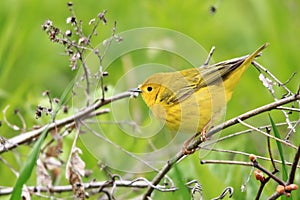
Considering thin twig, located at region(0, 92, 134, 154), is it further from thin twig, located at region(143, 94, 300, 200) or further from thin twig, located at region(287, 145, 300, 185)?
thin twig, located at region(287, 145, 300, 185)

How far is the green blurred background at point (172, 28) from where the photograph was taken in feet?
13.9

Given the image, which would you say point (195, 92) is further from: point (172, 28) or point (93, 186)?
point (172, 28)

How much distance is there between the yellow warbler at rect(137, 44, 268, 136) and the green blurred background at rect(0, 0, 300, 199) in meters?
1.23

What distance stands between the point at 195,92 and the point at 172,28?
6.79ft

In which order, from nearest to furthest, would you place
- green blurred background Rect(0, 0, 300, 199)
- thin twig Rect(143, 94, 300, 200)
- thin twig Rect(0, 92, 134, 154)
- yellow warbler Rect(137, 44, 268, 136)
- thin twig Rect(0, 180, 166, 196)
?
thin twig Rect(143, 94, 300, 200) < yellow warbler Rect(137, 44, 268, 136) < thin twig Rect(0, 180, 166, 196) < thin twig Rect(0, 92, 134, 154) < green blurred background Rect(0, 0, 300, 199)

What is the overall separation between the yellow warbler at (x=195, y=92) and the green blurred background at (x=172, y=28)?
123cm

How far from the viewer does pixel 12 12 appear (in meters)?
4.78

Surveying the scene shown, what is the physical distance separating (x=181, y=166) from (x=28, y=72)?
1.94 m

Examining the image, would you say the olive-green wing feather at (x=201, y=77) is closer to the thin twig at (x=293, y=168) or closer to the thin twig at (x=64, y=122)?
the thin twig at (x=64, y=122)

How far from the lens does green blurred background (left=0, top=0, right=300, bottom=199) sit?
4.23m

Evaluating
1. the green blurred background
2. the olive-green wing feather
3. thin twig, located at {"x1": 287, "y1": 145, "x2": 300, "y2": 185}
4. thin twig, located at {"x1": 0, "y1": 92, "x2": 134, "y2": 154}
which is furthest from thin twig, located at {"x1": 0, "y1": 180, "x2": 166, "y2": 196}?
the green blurred background

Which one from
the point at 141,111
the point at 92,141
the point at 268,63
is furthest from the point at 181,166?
the point at 268,63

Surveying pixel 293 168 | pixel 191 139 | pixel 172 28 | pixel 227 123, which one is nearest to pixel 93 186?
pixel 191 139

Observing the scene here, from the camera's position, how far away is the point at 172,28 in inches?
180
